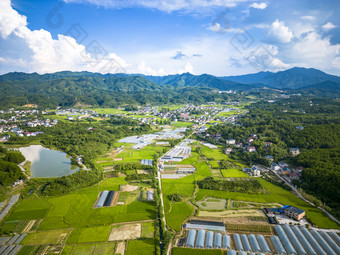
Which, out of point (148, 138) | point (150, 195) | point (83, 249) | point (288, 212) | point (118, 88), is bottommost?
point (83, 249)

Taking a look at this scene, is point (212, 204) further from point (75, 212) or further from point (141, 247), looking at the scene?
point (75, 212)

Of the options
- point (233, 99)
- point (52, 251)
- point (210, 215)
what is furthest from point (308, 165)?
point (233, 99)

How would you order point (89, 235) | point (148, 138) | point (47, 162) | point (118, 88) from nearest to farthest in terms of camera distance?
point (89, 235) → point (47, 162) → point (148, 138) → point (118, 88)

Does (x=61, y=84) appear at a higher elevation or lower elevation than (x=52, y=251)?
higher

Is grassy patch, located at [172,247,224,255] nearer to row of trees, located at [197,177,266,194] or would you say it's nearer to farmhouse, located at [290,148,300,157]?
row of trees, located at [197,177,266,194]

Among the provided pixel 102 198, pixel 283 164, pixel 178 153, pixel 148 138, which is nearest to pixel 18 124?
pixel 148 138

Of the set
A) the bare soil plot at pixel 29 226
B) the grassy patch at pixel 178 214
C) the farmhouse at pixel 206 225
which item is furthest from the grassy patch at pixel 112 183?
the farmhouse at pixel 206 225

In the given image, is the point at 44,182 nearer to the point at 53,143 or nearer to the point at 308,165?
the point at 53,143
